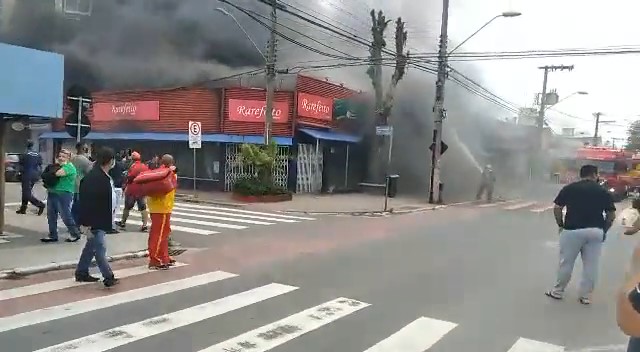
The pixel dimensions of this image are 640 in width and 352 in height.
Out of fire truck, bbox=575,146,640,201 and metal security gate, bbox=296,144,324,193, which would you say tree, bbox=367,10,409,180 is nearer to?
metal security gate, bbox=296,144,324,193

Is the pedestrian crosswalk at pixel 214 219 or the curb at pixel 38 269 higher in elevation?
the curb at pixel 38 269

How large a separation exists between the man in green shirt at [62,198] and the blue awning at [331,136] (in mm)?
14179

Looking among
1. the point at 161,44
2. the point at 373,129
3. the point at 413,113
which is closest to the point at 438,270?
the point at 373,129

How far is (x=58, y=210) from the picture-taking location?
8.90 meters

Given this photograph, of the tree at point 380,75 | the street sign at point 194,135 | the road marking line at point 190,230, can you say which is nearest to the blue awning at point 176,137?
the street sign at point 194,135

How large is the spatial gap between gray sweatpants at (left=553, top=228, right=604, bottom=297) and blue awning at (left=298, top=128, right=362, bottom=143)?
16384 mm

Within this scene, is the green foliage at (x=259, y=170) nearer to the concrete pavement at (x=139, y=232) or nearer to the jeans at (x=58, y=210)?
the concrete pavement at (x=139, y=232)

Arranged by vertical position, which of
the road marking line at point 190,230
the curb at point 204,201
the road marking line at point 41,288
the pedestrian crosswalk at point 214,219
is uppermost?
the road marking line at point 41,288

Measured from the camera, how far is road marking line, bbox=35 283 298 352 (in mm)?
4453

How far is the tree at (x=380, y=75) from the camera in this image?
81.8ft

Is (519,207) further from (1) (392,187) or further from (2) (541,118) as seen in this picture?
(2) (541,118)

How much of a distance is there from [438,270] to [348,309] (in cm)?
275

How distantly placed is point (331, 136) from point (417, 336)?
18.9m

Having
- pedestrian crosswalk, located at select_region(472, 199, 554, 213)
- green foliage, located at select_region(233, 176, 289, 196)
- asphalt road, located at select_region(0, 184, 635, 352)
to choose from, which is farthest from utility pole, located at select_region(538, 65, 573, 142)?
asphalt road, located at select_region(0, 184, 635, 352)
